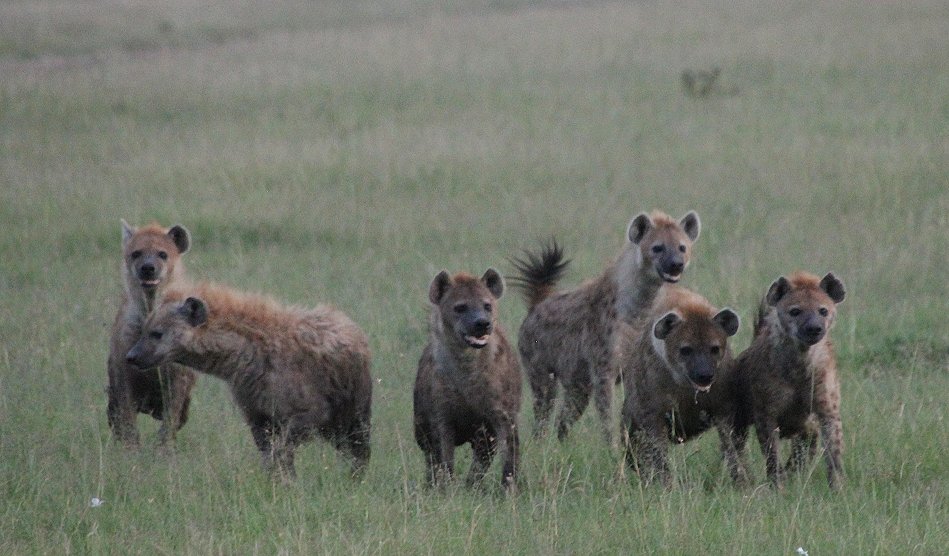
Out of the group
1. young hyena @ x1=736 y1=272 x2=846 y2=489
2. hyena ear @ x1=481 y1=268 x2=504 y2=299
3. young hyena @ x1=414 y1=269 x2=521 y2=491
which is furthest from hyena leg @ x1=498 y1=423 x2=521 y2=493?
young hyena @ x1=736 y1=272 x2=846 y2=489

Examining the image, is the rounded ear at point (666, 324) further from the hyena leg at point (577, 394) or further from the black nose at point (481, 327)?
the hyena leg at point (577, 394)

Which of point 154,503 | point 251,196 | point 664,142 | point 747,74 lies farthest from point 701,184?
point 154,503

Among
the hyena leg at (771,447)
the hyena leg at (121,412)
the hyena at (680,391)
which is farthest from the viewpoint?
→ the hyena leg at (121,412)

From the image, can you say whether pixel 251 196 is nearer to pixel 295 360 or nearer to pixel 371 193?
pixel 371 193

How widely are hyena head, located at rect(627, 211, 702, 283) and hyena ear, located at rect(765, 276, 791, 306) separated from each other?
1123mm

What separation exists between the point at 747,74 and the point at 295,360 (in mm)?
10327

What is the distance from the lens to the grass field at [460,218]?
472 centimetres

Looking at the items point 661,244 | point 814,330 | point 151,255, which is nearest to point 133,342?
point 151,255

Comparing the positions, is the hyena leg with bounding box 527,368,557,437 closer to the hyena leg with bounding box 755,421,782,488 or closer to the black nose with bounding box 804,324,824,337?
the hyena leg with bounding box 755,421,782,488

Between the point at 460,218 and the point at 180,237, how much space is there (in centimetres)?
330

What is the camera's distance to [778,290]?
5.20 meters

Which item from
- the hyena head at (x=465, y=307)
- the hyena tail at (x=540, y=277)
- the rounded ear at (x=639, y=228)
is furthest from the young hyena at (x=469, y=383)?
the hyena tail at (x=540, y=277)

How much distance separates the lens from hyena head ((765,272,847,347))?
504 cm

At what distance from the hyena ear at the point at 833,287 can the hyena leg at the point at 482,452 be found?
121 cm
